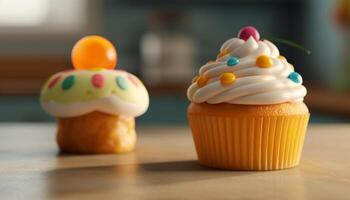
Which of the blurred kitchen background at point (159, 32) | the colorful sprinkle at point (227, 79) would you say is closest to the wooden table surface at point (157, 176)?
the colorful sprinkle at point (227, 79)

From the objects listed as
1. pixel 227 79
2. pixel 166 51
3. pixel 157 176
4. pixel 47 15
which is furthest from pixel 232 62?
pixel 47 15

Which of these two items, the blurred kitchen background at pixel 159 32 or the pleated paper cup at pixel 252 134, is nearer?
the pleated paper cup at pixel 252 134

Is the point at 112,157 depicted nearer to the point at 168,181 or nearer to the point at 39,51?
the point at 168,181

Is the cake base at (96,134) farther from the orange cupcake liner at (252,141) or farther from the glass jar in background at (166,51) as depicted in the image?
the glass jar in background at (166,51)

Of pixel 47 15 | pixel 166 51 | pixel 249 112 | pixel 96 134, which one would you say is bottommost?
pixel 166 51

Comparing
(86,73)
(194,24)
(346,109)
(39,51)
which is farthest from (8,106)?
(86,73)

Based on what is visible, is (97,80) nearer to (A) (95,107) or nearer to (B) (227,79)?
(A) (95,107)
